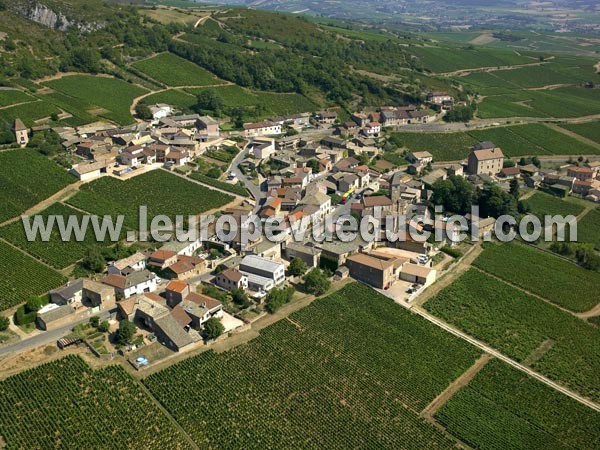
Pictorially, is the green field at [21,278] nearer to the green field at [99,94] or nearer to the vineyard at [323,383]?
the vineyard at [323,383]

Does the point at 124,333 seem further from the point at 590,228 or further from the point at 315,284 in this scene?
the point at 590,228

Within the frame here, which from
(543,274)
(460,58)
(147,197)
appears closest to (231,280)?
(147,197)

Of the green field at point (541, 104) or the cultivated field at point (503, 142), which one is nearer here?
the cultivated field at point (503, 142)

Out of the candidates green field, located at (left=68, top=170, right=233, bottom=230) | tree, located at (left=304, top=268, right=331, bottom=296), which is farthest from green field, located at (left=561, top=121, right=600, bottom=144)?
tree, located at (left=304, top=268, right=331, bottom=296)

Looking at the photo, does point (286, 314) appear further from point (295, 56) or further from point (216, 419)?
point (295, 56)

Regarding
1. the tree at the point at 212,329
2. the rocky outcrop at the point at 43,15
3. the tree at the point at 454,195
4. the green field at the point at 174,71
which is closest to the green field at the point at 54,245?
the tree at the point at 212,329

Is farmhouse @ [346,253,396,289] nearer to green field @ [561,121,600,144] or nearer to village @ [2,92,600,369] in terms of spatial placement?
village @ [2,92,600,369]
